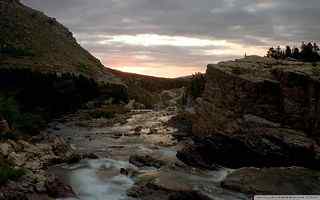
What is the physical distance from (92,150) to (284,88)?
21.1 metres

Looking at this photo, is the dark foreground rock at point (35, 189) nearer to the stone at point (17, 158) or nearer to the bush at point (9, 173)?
the bush at point (9, 173)

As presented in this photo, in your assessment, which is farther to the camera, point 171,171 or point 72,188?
point 171,171

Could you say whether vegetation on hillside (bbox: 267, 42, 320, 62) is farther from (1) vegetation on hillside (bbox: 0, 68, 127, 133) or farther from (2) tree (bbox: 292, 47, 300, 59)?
(1) vegetation on hillside (bbox: 0, 68, 127, 133)

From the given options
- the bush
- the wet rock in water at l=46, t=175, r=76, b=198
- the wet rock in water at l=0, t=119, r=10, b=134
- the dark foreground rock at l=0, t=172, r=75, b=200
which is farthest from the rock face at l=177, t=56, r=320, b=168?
the wet rock in water at l=0, t=119, r=10, b=134

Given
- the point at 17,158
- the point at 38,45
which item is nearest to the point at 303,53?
the point at 17,158

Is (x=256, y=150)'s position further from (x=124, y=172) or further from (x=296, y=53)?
(x=296, y=53)

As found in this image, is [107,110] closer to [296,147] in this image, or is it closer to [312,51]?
[312,51]

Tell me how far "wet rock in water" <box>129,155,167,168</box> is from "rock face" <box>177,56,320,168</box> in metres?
2.63

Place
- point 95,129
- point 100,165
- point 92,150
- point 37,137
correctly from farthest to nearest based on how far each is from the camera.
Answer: point 95,129 < point 37,137 < point 92,150 < point 100,165

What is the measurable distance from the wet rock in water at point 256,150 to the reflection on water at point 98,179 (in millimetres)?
7182

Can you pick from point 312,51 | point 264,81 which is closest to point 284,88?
point 264,81

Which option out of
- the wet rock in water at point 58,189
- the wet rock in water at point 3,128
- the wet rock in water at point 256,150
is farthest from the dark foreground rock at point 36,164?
the wet rock in water at point 256,150

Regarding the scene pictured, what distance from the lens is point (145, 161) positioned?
4575 centimetres

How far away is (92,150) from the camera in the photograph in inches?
2124
